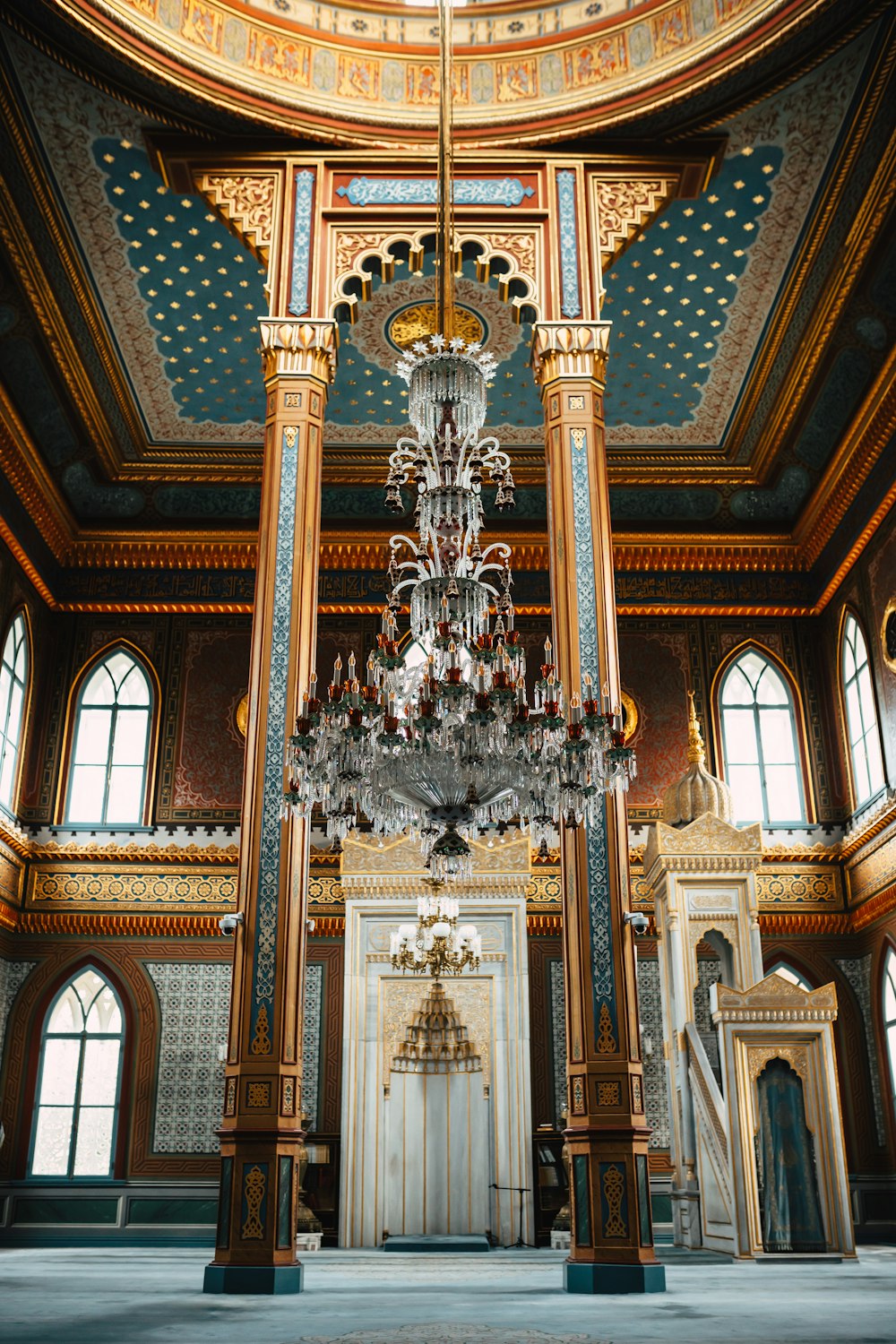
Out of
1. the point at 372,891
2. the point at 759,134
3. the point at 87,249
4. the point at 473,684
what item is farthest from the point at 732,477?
the point at 473,684

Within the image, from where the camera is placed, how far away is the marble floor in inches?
187

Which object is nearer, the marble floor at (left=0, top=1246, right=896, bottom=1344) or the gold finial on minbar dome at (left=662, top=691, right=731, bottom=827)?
the marble floor at (left=0, top=1246, right=896, bottom=1344)

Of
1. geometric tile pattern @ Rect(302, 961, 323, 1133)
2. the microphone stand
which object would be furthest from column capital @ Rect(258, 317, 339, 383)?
the microphone stand

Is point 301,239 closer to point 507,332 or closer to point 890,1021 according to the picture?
point 507,332

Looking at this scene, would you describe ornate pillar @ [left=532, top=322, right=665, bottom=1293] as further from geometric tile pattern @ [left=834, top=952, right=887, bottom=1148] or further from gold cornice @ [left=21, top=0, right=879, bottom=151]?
geometric tile pattern @ [left=834, top=952, right=887, bottom=1148]

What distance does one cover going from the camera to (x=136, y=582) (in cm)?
1464

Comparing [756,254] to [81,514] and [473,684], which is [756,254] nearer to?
[473,684]

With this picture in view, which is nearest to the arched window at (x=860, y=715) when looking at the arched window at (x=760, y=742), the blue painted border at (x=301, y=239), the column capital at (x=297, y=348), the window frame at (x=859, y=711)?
the window frame at (x=859, y=711)

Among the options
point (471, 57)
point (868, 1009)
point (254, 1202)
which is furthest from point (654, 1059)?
point (471, 57)

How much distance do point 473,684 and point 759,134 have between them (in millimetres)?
6002

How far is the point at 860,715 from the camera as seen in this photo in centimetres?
1345

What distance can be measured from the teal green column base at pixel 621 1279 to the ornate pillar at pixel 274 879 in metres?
1.62

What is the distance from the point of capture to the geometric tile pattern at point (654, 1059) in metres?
12.3

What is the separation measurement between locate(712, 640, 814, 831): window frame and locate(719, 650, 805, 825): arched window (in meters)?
0.01
